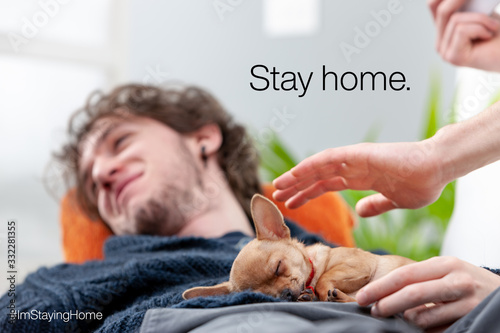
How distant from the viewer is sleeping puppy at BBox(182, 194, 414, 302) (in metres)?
0.82

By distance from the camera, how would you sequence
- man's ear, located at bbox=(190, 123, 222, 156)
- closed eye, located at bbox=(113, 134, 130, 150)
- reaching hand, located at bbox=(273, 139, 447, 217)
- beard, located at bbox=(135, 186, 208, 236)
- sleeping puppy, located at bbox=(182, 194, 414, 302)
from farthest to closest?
man's ear, located at bbox=(190, 123, 222, 156) → closed eye, located at bbox=(113, 134, 130, 150) → beard, located at bbox=(135, 186, 208, 236) → reaching hand, located at bbox=(273, 139, 447, 217) → sleeping puppy, located at bbox=(182, 194, 414, 302)

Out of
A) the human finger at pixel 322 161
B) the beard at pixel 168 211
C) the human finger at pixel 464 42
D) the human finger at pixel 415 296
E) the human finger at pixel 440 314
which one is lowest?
the human finger at pixel 440 314

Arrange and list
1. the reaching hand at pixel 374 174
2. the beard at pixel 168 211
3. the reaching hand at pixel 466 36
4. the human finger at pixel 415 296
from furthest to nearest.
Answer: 1. the beard at pixel 168 211
2. the reaching hand at pixel 466 36
3. the reaching hand at pixel 374 174
4. the human finger at pixel 415 296

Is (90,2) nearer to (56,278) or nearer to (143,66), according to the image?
(143,66)

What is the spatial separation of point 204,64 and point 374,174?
2.06m

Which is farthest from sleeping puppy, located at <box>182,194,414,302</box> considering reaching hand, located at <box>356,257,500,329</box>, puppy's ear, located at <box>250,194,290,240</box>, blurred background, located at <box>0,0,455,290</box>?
blurred background, located at <box>0,0,455,290</box>

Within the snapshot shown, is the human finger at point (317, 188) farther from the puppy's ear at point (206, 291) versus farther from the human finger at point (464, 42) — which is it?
the human finger at point (464, 42)

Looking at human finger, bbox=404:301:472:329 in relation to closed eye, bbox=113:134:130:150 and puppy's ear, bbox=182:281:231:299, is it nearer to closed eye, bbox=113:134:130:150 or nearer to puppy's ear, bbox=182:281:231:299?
puppy's ear, bbox=182:281:231:299

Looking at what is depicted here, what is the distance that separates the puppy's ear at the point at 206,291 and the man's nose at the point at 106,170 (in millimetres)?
759

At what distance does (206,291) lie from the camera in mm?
879

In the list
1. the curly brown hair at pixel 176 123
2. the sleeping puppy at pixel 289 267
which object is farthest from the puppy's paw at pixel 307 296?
the curly brown hair at pixel 176 123

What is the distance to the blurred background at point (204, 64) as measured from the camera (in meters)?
2.60

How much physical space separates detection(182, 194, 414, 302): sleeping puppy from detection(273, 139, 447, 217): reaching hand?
0.42 ft

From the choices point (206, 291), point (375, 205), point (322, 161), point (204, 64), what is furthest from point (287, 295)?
point (204, 64)
